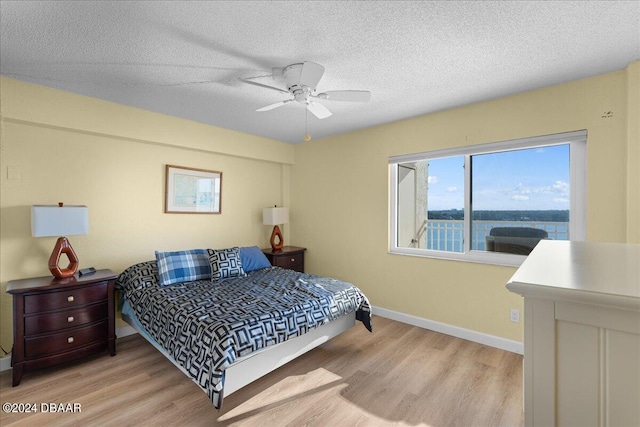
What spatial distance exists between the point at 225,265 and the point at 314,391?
170 centimetres

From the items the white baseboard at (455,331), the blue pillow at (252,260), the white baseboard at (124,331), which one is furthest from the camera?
the blue pillow at (252,260)

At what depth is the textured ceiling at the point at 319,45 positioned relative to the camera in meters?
1.63

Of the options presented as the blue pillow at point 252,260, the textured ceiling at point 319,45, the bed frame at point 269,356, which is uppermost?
the textured ceiling at point 319,45

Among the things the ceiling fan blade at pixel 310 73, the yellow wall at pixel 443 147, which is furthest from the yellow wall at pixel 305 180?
the ceiling fan blade at pixel 310 73

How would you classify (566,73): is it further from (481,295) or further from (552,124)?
(481,295)

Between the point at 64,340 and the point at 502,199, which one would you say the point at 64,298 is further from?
the point at 502,199

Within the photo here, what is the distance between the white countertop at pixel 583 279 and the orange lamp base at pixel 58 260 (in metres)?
3.37

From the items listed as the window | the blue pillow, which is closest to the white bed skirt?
the blue pillow

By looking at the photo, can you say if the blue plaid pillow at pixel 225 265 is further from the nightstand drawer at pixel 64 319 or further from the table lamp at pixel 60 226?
the table lamp at pixel 60 226

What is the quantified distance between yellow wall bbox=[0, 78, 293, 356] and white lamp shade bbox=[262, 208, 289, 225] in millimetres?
336

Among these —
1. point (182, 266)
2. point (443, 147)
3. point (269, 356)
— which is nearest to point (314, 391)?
point (269, 356)

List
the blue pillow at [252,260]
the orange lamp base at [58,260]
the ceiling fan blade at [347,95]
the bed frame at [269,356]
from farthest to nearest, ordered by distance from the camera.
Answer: the blue pillow at [252,260]
the orange lamp base at [58,260]
the ceiling fan blade at [347,95]
the bed frame at [269,356]

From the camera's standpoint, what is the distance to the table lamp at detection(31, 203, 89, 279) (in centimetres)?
248

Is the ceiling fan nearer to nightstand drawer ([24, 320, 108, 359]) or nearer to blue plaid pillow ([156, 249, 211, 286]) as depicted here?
blue plaid pillow ([156, 249, 211, 286])
